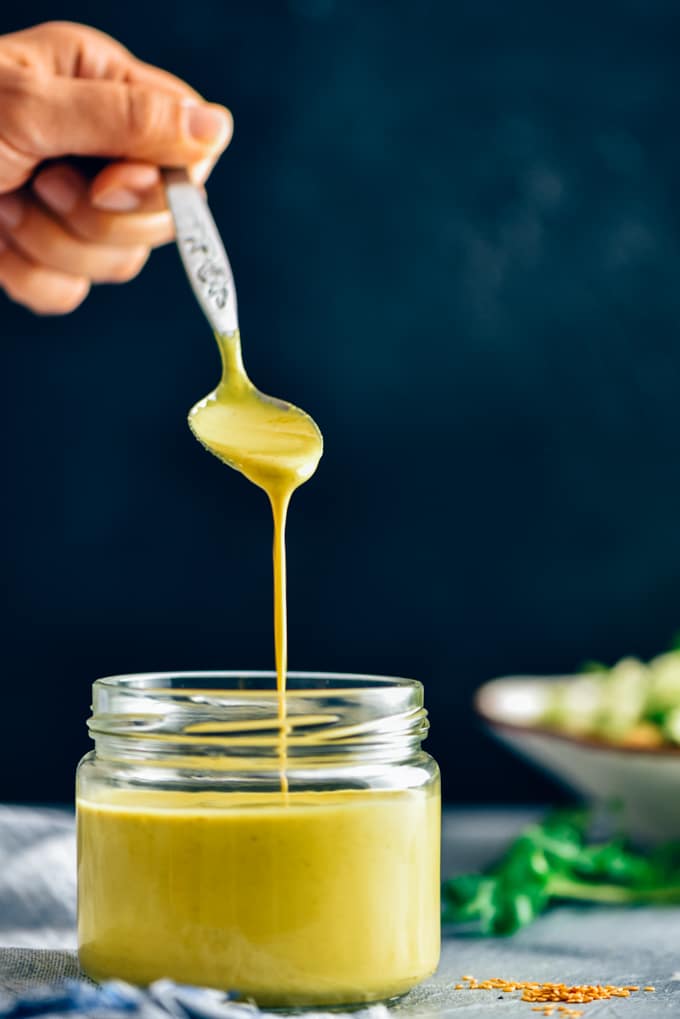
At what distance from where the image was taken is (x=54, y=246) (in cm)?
164

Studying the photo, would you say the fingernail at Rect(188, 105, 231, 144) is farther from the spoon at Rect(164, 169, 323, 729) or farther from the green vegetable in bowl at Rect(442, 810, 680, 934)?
the green vegetable in bowl at Rect(442, 810, 680, 934)

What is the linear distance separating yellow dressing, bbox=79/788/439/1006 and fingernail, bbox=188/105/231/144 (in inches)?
25.4

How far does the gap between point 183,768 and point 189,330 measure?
2007mm

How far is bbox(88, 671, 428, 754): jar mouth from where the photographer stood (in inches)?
42.7

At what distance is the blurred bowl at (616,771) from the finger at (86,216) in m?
0.86

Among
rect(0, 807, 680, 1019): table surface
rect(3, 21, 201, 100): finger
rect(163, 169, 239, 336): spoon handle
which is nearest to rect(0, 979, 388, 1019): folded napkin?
rect(0, 807, 680, 1019): table surface

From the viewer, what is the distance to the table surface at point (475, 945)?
1.13 meters

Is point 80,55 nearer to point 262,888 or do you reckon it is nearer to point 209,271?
point 209,271

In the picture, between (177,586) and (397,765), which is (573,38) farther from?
(397,765)

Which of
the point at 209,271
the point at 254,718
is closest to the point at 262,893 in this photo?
the point at 254,718

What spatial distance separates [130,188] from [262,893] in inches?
29.1

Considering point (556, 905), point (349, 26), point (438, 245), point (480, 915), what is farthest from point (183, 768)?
point (349, 26)

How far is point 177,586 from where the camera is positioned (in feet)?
9.84

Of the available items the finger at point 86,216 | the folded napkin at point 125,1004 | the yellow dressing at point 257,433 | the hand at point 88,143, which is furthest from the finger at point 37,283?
the folded napkin at point 125,1004
